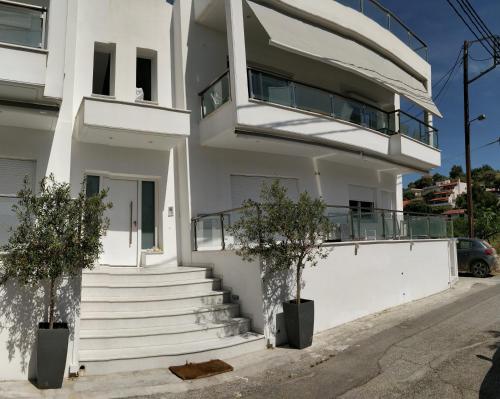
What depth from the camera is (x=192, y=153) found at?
11.6 m

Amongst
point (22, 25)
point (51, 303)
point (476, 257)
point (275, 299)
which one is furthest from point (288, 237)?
point (476, 257)

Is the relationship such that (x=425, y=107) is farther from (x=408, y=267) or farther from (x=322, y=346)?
(x=322, y=346)

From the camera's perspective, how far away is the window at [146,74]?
1200 centimetres

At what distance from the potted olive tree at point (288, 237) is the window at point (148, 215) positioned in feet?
12.5

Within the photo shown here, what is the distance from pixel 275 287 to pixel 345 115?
6.93 meters

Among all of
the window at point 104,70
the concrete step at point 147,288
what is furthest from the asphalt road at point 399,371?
the window at point 104,70

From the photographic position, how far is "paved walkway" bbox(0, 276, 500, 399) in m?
5.77

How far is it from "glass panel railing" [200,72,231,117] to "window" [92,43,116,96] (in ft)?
8.27

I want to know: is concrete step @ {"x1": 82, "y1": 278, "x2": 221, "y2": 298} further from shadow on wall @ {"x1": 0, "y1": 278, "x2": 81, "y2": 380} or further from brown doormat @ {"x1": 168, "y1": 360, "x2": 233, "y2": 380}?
brown doormat @ {"x1": 168, "y1": 360, "x2": 233, "y2": 380}

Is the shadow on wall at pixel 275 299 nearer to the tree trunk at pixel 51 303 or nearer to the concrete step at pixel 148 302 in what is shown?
the concrete step at pixel 148 302

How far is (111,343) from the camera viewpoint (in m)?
7.05

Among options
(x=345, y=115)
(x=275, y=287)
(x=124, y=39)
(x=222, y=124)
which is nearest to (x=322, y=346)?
(x=275, y=287)

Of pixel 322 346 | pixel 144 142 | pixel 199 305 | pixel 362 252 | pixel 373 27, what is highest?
pixel 373 27

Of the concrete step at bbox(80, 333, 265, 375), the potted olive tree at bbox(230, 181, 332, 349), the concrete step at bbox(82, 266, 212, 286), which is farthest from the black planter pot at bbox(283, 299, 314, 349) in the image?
the concrete step at bbox(82, 266, 212, 286)
